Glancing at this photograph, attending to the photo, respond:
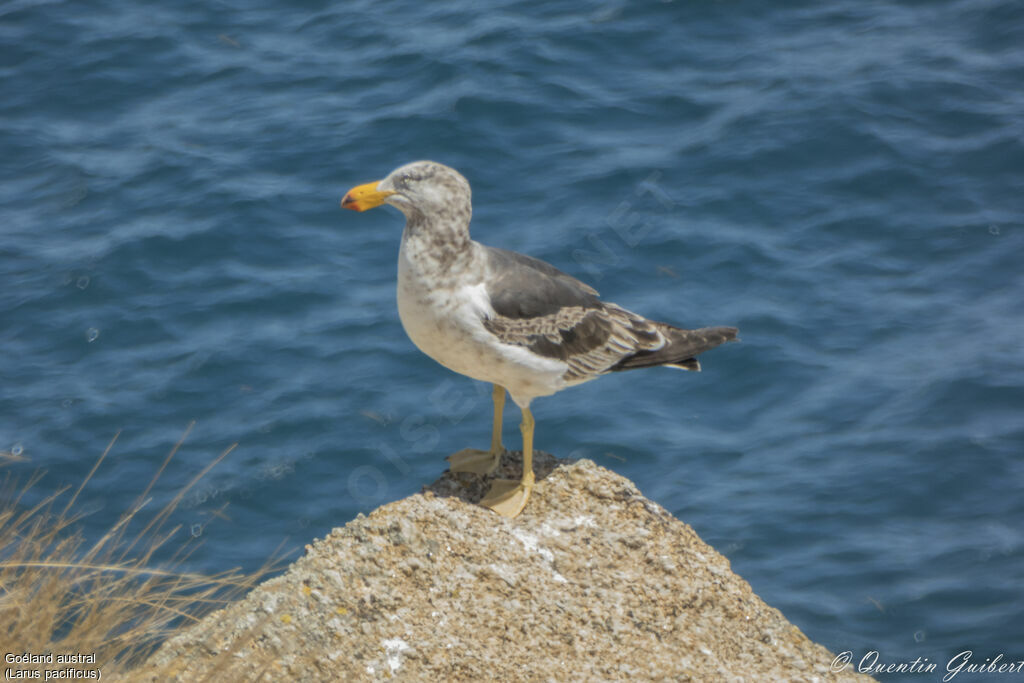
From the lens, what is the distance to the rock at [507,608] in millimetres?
6000

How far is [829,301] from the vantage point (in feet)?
47.1

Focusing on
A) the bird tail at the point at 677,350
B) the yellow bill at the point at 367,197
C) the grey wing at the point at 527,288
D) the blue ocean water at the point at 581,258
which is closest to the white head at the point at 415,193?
the yellow bill at the point at 367,197

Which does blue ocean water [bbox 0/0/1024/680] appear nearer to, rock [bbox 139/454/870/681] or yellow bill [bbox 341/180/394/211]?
rock [bbox 139/454/870/681]

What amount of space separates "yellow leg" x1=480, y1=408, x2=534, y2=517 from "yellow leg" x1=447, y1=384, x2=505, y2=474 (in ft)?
0.81

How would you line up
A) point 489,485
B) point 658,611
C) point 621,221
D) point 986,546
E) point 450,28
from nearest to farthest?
point 658,611 < point 489,485 < point 986,546 < point 621,221 < point 450,28

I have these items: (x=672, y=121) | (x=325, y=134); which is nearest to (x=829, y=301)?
(x=672, y=121)

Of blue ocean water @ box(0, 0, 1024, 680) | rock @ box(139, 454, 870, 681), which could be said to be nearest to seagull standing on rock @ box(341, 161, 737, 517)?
rock @ box(139, 454, 870, 681)

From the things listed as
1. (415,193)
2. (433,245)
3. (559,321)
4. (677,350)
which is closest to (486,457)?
(559,321)

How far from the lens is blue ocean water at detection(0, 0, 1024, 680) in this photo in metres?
12.2

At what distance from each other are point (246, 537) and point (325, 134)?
694cm

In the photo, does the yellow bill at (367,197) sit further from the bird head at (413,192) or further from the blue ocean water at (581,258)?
the blue ocean water at (581,258)

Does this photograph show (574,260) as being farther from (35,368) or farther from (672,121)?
(35,368)

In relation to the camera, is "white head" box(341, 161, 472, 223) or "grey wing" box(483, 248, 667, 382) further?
"grey wing" box(483, 248, 667, 382)

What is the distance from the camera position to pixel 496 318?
709 centimetres
